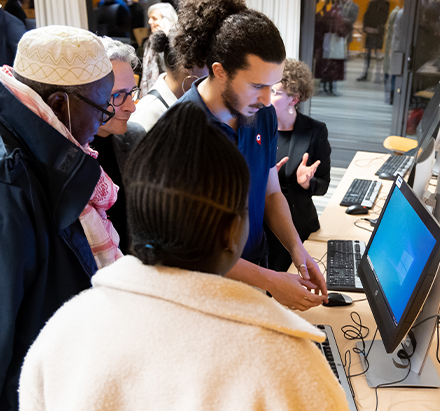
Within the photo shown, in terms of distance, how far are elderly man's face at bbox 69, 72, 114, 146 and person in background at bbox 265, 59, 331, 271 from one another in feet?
4.40

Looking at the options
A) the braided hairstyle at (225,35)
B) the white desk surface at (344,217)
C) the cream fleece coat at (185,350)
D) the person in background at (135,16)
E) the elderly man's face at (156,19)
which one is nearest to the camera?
the cream fleece coat at (185,350)

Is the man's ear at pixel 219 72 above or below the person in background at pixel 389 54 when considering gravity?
above

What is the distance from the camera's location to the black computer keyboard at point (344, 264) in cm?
165

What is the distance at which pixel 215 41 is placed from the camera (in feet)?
5.07

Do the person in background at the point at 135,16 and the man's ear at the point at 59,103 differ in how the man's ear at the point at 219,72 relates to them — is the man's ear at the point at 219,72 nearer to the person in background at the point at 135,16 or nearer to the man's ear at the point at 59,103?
the man's ear at the point at 59,103

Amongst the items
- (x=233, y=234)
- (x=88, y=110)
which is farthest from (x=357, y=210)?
(x=233, y=234)

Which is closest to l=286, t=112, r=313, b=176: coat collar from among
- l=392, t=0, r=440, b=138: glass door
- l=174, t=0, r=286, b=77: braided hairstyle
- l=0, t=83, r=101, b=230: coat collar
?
l=174, t=0, r=286, b=77: braided hairstyle

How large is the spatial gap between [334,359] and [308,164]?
152 cm

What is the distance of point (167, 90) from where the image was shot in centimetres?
213

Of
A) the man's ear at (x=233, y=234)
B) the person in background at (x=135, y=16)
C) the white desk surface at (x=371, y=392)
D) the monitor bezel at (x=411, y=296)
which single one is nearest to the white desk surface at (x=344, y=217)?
the white desk surface at (x=371, y=392)

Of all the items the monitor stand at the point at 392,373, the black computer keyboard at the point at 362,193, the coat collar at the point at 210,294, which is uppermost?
the coat collar at the point at 210,294

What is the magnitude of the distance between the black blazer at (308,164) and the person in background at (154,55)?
1.89m

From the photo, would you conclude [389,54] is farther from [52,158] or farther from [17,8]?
[52,158]

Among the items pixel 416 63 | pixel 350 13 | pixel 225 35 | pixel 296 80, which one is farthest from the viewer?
pixel 350 13
